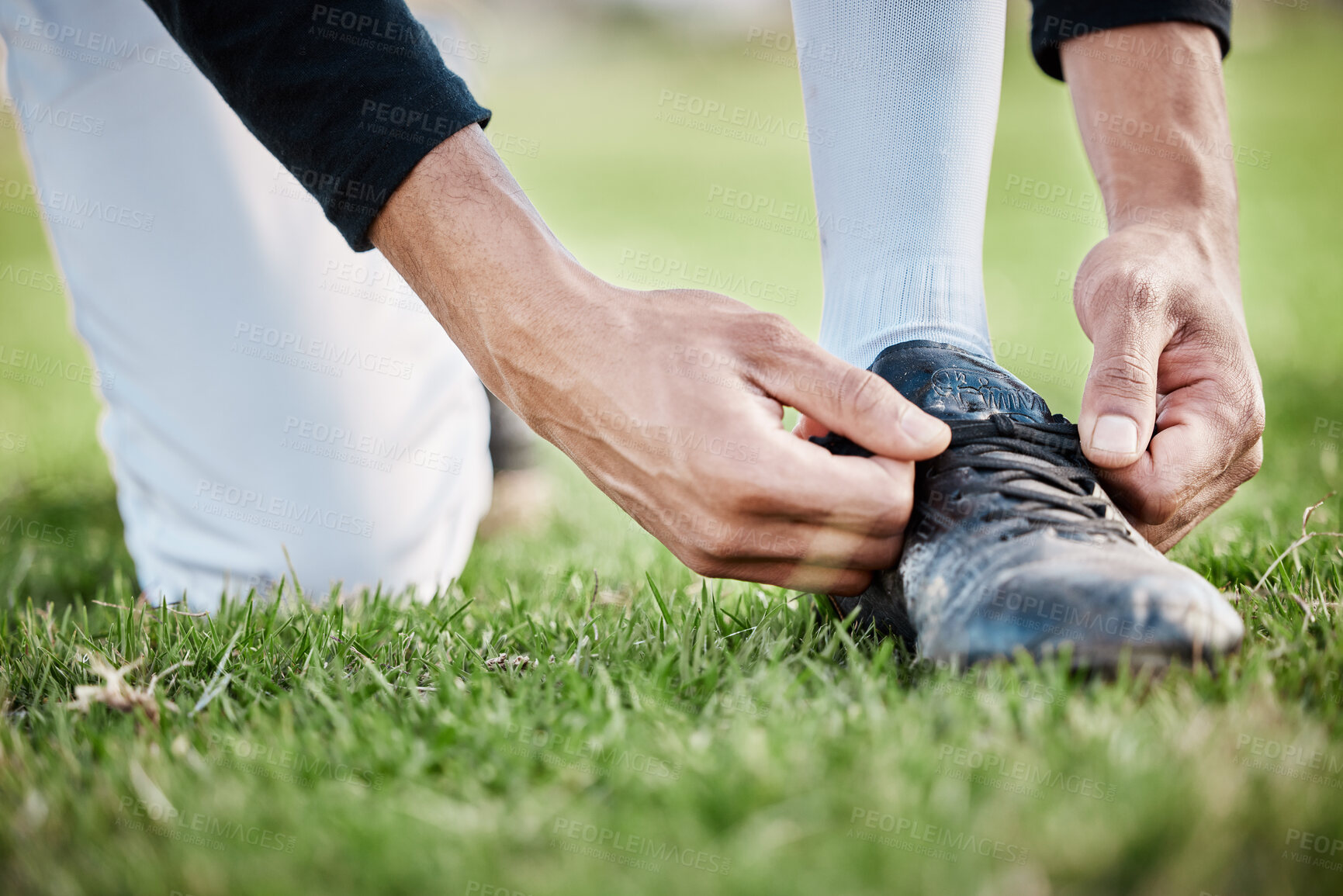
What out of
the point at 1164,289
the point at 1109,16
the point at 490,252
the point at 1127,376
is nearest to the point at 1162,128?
the point at 1109,16

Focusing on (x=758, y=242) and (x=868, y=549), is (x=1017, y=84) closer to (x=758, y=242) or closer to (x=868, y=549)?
(x=758, y=242)

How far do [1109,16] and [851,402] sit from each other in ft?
3.71

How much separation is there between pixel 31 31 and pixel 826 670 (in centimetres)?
220

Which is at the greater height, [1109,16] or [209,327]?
[1109,16]

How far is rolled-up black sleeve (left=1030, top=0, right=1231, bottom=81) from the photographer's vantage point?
1739 mm

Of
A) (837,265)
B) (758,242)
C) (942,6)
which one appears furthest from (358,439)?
(758,242)

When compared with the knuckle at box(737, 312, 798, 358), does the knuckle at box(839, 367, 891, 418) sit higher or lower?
lower

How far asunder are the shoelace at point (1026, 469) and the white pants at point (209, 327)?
128 centimetres

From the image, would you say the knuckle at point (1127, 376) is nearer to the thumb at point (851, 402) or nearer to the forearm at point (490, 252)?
the thumb at point (851, 402)

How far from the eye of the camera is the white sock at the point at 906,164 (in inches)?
61.4

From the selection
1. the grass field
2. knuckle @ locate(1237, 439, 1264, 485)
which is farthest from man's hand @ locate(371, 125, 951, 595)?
knuckle @ locate(1237, 439, 1264, 485)

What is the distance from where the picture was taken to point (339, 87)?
1.30 m

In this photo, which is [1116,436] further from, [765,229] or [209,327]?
[765,229]

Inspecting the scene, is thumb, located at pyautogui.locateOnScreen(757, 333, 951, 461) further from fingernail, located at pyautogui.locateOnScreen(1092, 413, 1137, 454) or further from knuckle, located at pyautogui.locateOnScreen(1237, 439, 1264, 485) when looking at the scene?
knuckle, located at pyautogui.locateOnScreen(1237, 439, 1264, 485)
